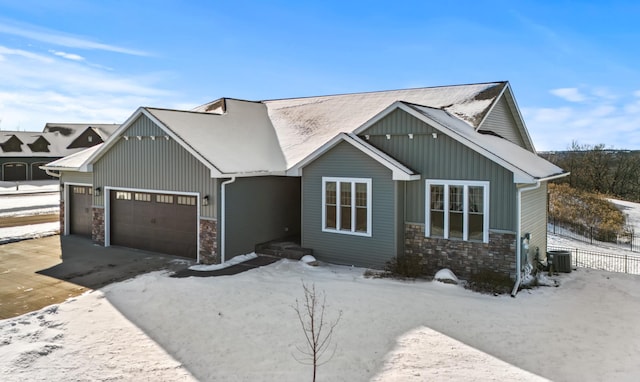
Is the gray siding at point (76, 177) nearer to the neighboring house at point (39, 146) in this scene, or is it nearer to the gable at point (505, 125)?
the gable at point (505, 125)

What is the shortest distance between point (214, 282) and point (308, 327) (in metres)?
3.94

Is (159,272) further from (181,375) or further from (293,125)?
(293,125)

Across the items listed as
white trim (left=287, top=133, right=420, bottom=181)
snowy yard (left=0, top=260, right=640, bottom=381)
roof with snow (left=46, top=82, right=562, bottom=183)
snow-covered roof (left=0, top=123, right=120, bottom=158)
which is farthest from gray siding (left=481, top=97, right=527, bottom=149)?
snow-covered roof (left=0, top=123, right=120, bottom=158)

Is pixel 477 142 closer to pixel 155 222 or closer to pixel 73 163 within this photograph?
pixel 155 222

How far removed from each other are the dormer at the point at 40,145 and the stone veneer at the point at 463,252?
50.8 metres

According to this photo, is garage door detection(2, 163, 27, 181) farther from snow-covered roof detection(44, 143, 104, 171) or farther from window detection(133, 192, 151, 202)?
window detection(133, 192, 151, 202)

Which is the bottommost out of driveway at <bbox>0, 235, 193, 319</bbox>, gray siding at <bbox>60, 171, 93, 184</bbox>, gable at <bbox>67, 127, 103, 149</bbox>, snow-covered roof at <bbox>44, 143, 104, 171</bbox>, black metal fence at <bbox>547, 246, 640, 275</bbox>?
black metal fence at <bbox>547, 246, 640, 275</bbox>

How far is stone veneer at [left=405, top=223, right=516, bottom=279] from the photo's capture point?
1234 cm

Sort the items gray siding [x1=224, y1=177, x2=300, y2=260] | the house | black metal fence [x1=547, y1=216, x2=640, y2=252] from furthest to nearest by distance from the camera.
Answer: black metal fence [x1=547, y1=216, x2=640, y2=252]
gray siding [x1=224, y1=177, x2=300, y2=260]
the house

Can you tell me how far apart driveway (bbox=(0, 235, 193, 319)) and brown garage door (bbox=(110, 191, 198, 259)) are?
432 millimetres

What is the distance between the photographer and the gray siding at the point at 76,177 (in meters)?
19.2

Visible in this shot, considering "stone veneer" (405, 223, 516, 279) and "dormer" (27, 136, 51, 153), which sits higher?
"dormer" (27, 136, 51, 153)

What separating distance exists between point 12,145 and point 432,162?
5172cm

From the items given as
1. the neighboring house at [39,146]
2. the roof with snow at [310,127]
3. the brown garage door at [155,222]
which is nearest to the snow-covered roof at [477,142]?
the roof with snow at [310,127]
